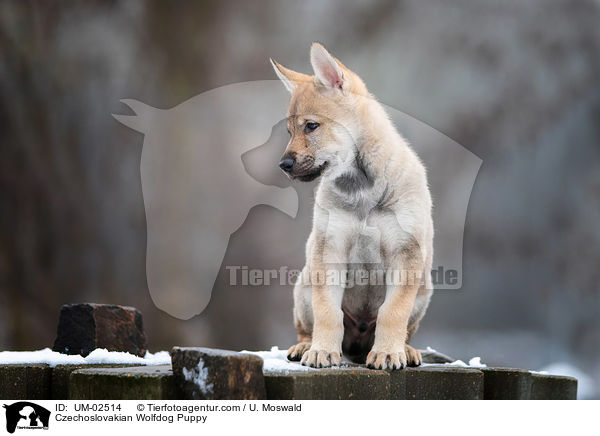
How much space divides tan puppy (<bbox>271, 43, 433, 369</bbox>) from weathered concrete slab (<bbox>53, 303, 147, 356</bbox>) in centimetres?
126

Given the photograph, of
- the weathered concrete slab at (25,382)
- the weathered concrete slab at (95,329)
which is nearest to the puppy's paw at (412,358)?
the weathered concrete slab at (95,329)

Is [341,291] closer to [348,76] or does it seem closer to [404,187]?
[404,187]

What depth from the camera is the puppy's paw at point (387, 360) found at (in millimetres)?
3279

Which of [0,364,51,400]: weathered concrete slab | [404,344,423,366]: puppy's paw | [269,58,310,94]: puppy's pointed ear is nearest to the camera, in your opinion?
[0,364,51,400]: weathered concrete slab

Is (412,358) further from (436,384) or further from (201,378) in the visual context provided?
(201,378)

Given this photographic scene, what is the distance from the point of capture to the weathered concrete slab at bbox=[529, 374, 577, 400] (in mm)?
3535

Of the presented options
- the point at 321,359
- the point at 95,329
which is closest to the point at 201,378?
the point at 321,359

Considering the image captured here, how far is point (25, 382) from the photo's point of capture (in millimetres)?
3398

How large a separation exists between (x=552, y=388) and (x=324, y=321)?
1.36m

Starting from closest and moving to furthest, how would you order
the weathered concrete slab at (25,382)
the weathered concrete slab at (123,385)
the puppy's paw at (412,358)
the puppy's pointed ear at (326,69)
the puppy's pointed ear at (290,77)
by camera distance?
the weathered concrete slab at (123,385) → the weathered concrete slab at (25,382) → the puppy's pointed ear at (326,69) → the puppy's paw at (412,358) → the puppy's pointed ear at (290,77)

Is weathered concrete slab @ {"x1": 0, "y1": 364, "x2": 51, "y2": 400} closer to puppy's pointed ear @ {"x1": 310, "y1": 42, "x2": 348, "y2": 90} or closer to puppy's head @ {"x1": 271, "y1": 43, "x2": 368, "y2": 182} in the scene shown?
puppy's head @ {"x1": 271, "y1": 43, "x2": 368, "y2": 182}

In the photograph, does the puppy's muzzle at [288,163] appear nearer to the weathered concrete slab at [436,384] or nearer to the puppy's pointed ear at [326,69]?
the puppy's pointed ear at [326,69]
